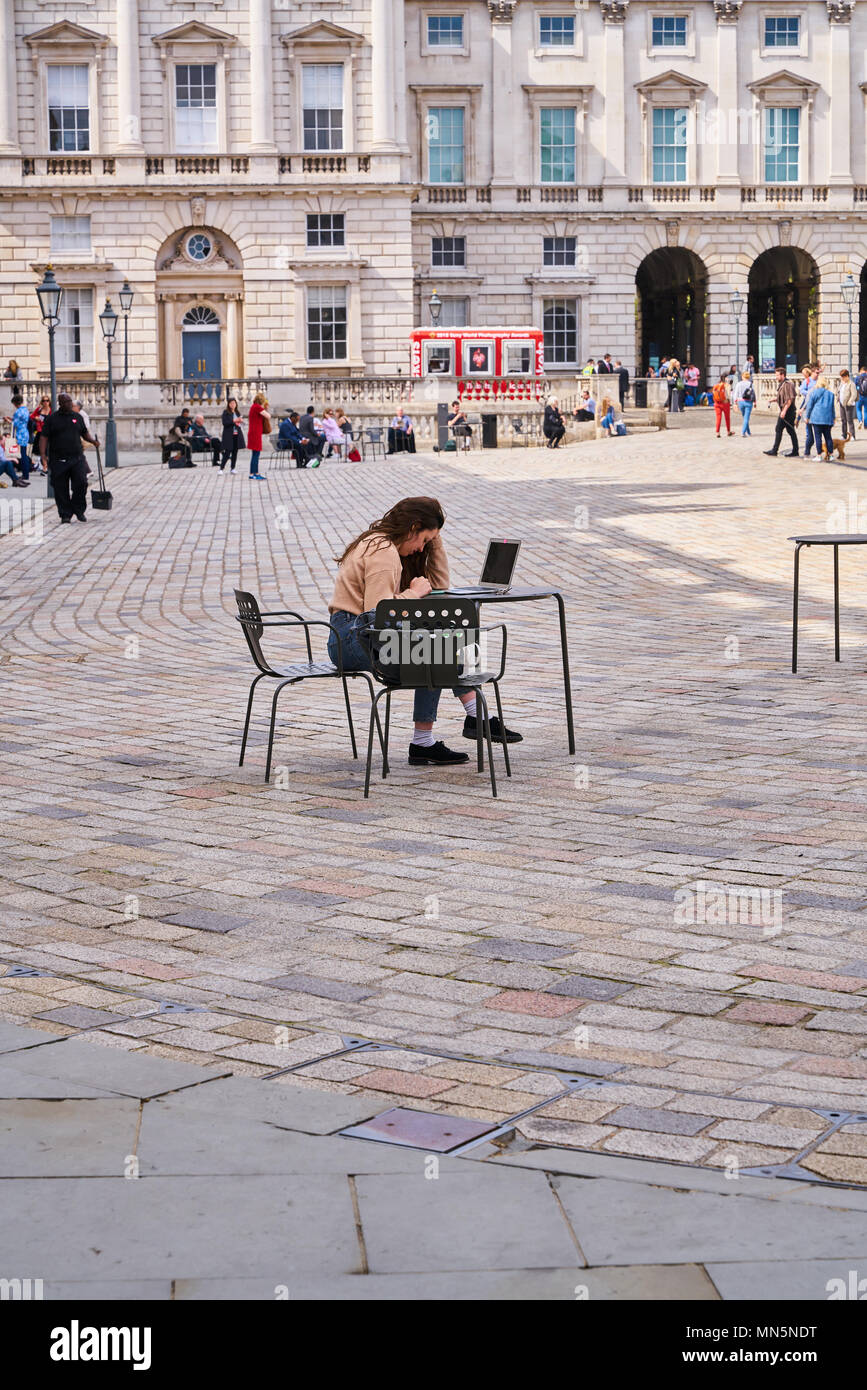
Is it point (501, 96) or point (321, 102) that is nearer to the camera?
point (321, 102)

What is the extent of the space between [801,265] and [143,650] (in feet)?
185

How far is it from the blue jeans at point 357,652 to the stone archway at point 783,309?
5906 cm

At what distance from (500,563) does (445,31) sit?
56599 mm

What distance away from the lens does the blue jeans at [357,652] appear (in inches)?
369

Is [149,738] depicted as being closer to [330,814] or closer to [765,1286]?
[330,814]

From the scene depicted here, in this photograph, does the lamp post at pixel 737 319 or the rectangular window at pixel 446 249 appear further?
the rectangular window at pixel 446 249

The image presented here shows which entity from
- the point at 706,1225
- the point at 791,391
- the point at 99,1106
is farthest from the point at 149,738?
the point at 791,391

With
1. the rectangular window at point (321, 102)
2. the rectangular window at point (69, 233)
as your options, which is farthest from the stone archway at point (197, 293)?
the rectangular window at point (321, 102)

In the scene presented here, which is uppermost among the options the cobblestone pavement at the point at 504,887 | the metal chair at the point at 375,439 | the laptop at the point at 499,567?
the metal chair at the point at 375,439

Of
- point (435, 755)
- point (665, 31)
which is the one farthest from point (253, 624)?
point (665, 31)

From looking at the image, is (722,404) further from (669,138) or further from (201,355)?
(669,138)

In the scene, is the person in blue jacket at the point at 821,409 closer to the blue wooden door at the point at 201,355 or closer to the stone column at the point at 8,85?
the blue wooden door at the point at 201,355

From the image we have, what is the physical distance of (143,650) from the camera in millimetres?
14672

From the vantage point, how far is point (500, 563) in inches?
398
